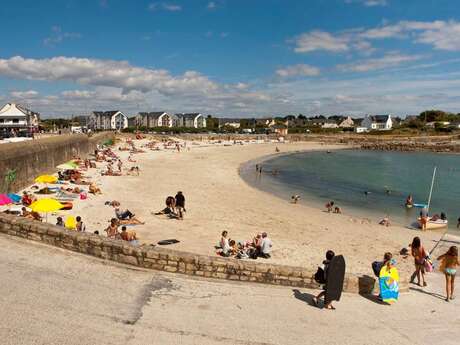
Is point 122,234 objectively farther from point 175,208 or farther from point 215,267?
point 175,208

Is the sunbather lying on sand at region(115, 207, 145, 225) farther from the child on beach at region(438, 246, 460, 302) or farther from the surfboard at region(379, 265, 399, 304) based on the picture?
the child on beach at region(438, 246, 460, 302)

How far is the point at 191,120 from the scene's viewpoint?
142 meters

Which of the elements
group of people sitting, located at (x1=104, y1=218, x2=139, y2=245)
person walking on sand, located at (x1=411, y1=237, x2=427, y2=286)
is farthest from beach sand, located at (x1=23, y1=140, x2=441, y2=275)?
person walking on sand, located at (x1=411, y1=237, x2=427, y2=286)

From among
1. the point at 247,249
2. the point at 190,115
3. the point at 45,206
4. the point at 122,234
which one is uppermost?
the point at 190,115

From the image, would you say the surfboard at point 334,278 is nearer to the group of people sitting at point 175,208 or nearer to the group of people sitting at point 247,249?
the group of people sitting at point 247,249

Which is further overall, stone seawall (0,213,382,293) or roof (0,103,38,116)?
roof (0,103,38,116)

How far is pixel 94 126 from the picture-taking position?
435 feet

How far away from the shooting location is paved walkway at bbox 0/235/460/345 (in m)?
6.07

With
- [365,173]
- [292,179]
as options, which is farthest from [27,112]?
[365,173]

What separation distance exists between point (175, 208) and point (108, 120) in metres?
118

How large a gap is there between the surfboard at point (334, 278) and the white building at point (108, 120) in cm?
12765

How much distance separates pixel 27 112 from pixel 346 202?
56974 mm

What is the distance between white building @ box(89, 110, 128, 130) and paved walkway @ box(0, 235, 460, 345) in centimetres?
12473

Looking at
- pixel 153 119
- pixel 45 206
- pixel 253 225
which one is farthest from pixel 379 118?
pixel 45 206
